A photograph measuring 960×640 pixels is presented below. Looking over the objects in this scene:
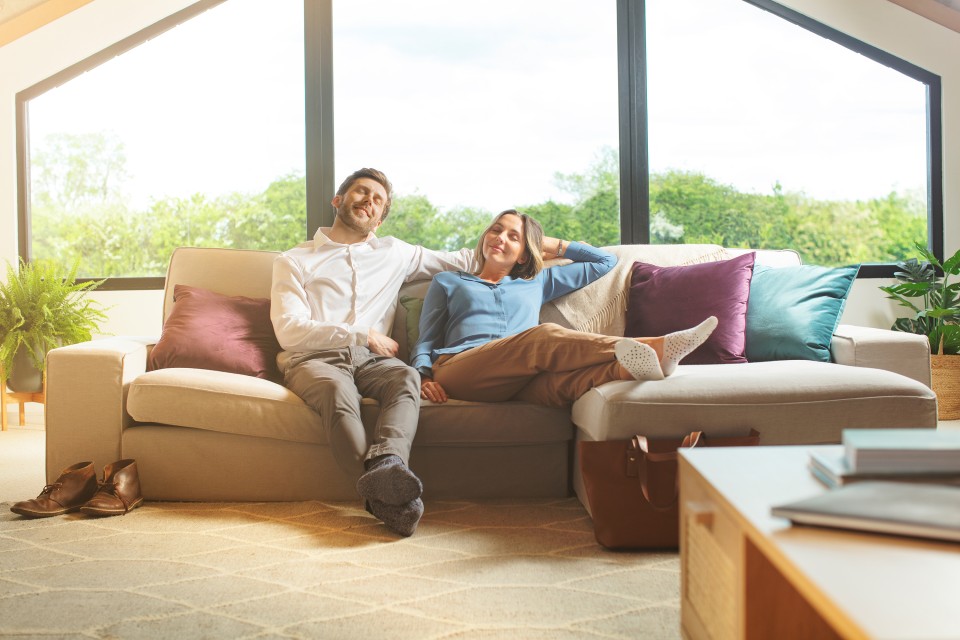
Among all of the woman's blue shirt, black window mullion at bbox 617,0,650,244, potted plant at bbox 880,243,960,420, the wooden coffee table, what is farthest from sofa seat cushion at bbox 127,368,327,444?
potted plant at bbox 880,243,960,420

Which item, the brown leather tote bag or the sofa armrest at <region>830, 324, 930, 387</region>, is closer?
the brown leather tote bag

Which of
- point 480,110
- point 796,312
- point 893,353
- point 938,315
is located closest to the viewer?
point 893,353

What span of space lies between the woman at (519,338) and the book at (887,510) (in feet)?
3.77

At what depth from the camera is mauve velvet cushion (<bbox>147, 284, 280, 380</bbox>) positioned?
2732 mm

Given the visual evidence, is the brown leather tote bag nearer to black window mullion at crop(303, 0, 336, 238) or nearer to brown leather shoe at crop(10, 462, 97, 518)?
brown leather shoe at crop(10, 462, 97, 518)

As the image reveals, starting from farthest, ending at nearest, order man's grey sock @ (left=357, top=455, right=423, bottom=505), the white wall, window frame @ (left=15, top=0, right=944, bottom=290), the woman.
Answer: the white wall → window frame @ (left=15, top=0, right=944, bottom=290) → the woman → man's grey sock @ (left=357, top=455, right=423, bottom=505)

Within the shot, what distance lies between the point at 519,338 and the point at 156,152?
290 centimetres

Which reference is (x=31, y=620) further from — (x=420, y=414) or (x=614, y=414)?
(x=614, y=414)

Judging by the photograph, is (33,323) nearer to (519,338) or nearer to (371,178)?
(371,178)

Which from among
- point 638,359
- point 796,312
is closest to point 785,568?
point 638,359

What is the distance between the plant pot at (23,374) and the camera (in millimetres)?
3945

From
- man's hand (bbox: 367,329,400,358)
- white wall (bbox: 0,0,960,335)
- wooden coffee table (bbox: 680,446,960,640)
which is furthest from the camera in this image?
white wall (bbox: 0,0,960,335)

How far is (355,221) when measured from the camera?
3.13m

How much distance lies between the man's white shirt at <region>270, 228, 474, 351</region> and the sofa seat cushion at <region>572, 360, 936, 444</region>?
3.44 ft
